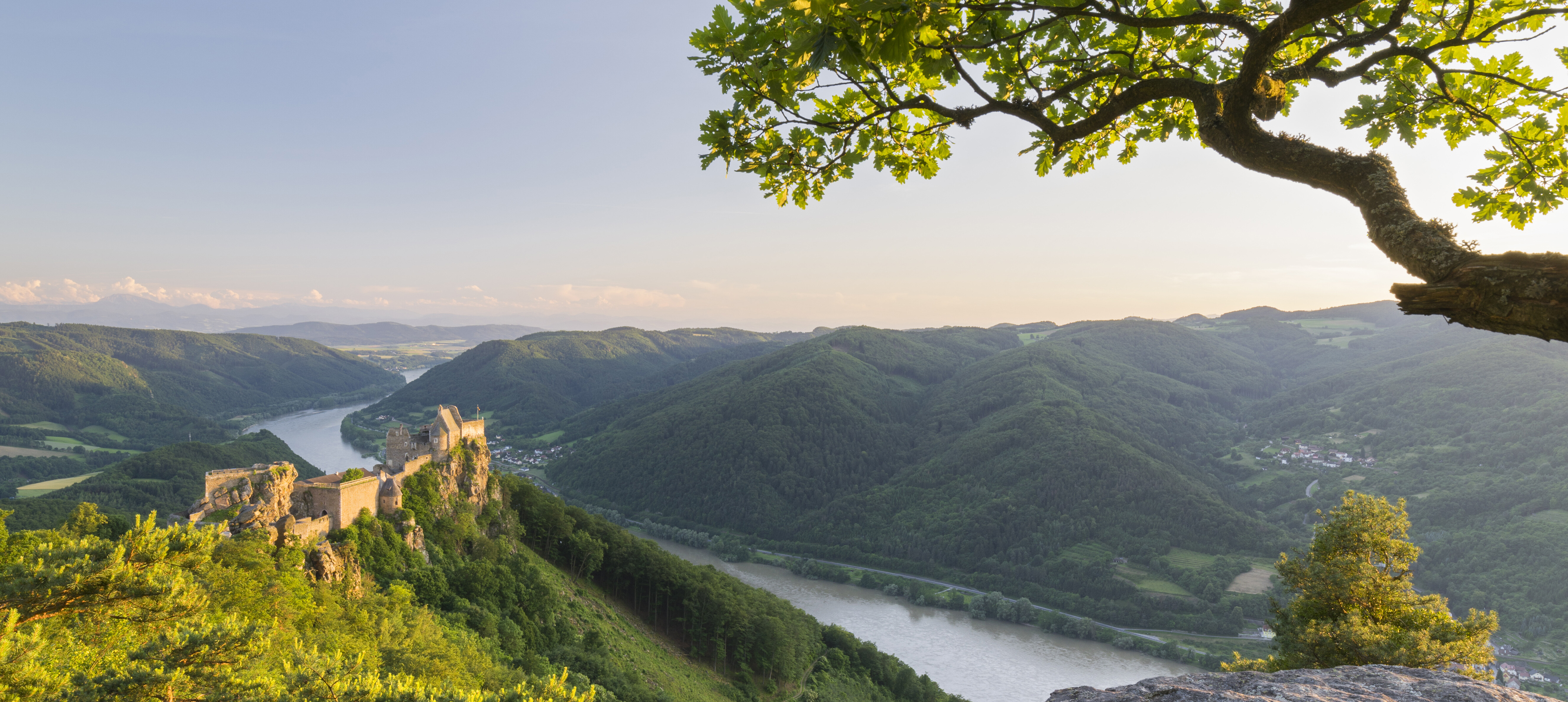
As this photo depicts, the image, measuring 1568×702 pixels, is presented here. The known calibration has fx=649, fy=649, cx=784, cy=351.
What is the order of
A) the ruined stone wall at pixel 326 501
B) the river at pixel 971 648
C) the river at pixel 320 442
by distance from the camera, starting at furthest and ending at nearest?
the river at pixel 320 442, the river at pixel 971 648, the ruined stone wall at pixel 326 501

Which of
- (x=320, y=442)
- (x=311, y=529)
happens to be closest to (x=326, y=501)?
(x=311, y=529)

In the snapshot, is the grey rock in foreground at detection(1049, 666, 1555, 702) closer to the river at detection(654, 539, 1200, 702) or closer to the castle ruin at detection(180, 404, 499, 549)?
the castle ruin at detection(180, 404, 499, 549)

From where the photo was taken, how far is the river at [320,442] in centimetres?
12900

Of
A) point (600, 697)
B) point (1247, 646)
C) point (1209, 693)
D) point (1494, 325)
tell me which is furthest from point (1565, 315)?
point (1247, 646)

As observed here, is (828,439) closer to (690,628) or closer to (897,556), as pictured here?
(897,556)

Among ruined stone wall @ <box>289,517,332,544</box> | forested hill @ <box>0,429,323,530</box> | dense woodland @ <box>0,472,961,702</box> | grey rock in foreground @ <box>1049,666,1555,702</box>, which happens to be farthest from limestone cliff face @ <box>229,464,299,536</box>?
forested hill @ <box>0,429,323,530</box>

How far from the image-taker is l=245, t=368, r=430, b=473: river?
129 meters

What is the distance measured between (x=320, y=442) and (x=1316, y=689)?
192 meters

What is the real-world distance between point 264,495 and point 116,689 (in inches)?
714

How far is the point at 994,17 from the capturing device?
507cm

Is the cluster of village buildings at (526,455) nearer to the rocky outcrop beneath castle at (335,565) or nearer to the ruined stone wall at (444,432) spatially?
the ruined stone wall at (444,432)

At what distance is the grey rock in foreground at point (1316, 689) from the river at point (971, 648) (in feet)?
198

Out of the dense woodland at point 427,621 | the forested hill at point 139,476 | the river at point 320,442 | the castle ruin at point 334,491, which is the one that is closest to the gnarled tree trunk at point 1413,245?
the dense woodland at point 427,621

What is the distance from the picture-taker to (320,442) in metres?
157
